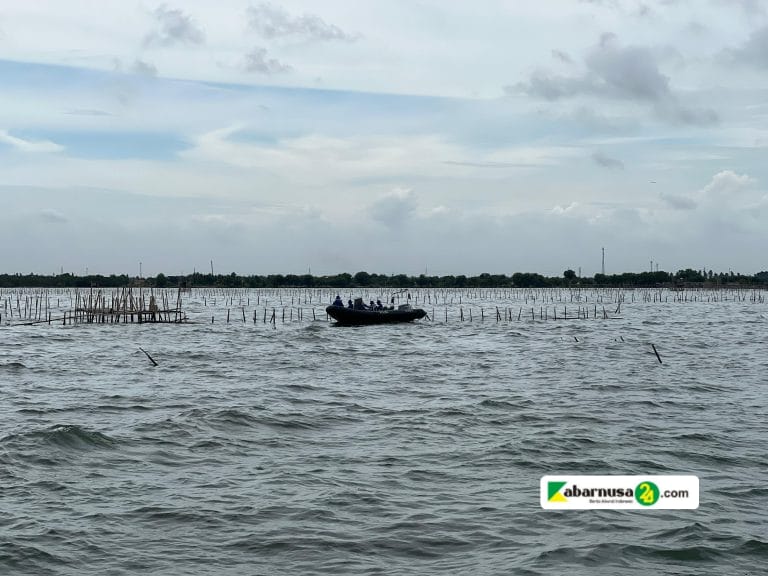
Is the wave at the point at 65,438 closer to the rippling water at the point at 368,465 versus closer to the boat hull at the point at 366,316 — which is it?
the rippling water at the point at 368,465

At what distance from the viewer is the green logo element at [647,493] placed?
1213 centimetres

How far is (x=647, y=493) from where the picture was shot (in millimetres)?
12664

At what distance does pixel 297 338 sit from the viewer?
46844mm

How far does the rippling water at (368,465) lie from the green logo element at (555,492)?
0.24 m

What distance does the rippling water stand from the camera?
407 inches

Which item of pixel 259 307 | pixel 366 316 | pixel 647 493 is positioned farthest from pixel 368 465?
pixel 259 307

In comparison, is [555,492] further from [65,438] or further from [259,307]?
[259,307]

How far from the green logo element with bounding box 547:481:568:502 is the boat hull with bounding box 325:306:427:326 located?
40253 millimetres

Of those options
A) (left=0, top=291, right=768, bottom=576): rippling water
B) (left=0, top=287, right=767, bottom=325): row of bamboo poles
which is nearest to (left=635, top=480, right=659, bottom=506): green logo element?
(left=0, top=291, right=768, bottom=576): rippling water

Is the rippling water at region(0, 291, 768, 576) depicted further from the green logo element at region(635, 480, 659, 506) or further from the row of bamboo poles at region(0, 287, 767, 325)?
the row of bamboo poles at region(0, 287, 767, 325)

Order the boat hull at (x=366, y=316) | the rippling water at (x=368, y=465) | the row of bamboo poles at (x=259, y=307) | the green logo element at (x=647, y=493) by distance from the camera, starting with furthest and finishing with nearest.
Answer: the row of bamboo poles at (x=259, y=307) < the boat hull at (x=366, y=316) < the green logo element at (x=647, y=493) < the rippling water at (x=368, y=465)

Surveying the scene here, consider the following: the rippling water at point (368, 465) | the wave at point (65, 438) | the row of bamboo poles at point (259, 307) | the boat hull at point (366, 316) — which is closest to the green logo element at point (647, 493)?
the rippling water at point (368, 465)

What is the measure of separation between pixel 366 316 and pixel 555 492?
41.4 metres

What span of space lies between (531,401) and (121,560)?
1387 centimetres
